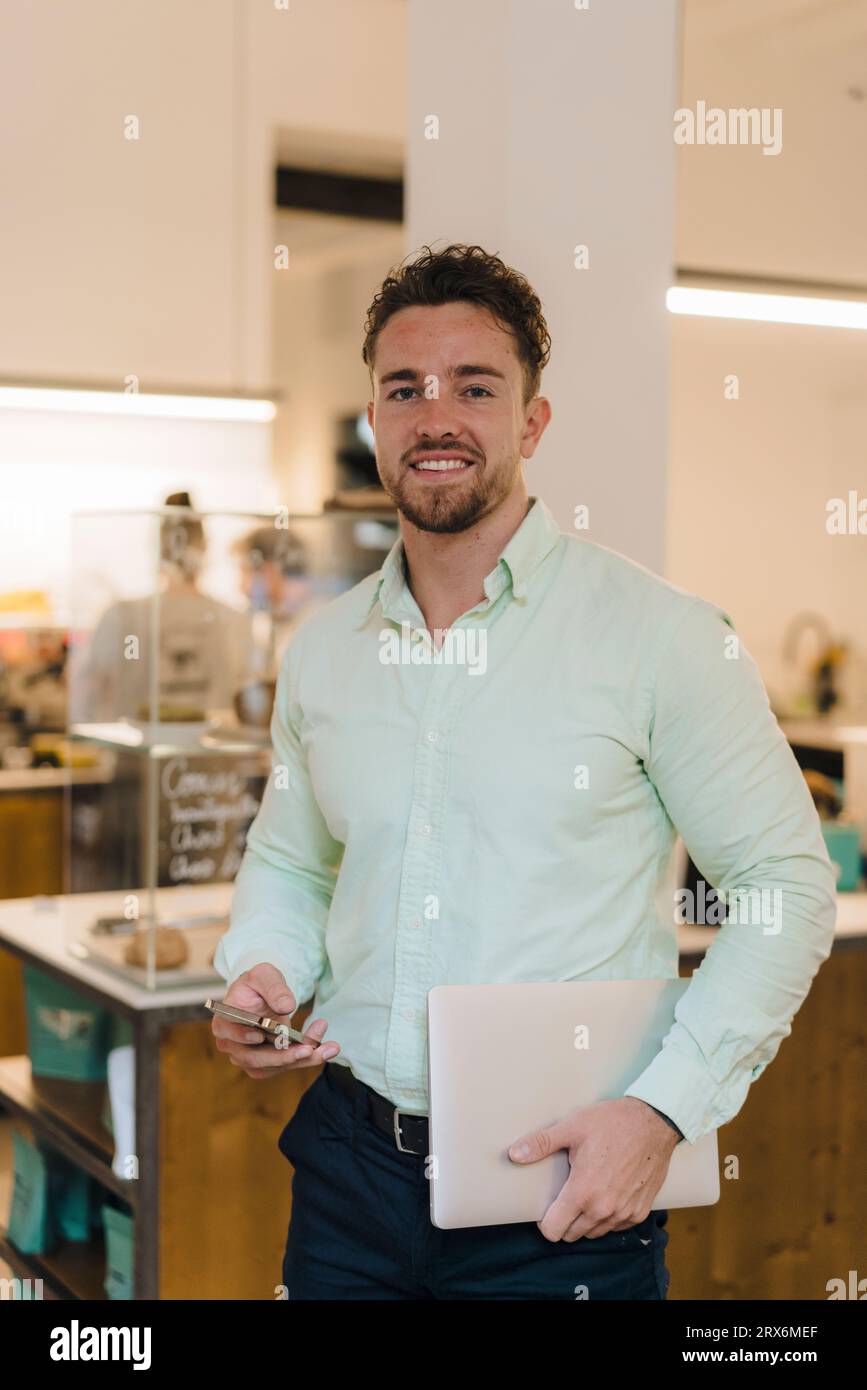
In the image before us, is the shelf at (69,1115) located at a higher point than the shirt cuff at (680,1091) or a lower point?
lower

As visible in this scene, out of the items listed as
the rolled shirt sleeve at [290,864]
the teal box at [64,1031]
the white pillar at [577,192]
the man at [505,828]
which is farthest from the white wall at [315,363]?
the man at [505,828]

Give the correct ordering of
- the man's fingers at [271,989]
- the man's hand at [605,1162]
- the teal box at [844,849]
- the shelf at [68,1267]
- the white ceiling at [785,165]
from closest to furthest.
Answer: the man's hand at [605,1162], the man's fingers at [271,989], the shelf at [68,1267], the teal box at [844,849], the white ceiling at [785,165]

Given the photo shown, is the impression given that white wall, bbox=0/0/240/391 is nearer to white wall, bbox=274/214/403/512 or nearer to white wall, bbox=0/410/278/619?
white wall, bbox=0/410/278/619

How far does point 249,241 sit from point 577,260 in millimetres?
3461

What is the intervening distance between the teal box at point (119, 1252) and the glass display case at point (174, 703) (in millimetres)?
435

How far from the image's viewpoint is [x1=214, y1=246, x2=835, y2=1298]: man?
158cm

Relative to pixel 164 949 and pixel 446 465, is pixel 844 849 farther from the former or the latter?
pixel 446 465

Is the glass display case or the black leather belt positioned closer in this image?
the black leather belt

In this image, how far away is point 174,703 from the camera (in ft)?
9.25

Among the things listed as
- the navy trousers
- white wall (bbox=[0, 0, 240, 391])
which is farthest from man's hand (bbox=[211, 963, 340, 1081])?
white wall (bbox=[0, 0, 240, 391])

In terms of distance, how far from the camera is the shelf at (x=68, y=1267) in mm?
2914

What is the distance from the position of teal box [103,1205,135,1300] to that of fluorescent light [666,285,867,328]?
207 centimetres

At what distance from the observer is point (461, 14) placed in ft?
8.26

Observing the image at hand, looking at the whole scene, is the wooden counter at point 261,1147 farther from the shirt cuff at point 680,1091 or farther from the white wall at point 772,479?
the white wall at point 772,479
